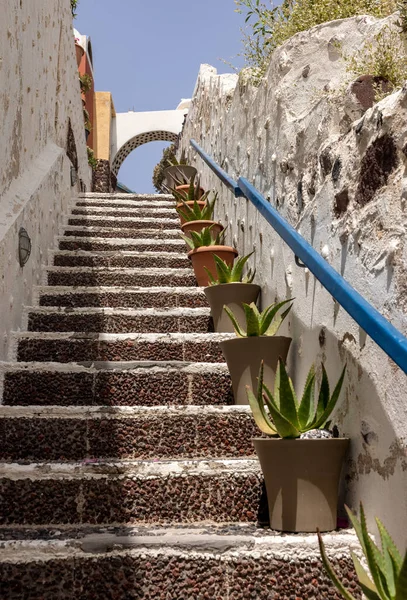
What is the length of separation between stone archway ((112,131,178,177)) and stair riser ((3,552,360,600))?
11.9m

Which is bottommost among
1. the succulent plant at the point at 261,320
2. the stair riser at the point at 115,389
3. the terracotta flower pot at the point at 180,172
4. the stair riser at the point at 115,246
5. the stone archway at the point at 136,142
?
the stair riser at the point at 115,389

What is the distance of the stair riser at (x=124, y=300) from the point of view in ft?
11.5

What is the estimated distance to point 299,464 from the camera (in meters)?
1.87

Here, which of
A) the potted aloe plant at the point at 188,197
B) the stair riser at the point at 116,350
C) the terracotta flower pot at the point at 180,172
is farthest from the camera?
the terracotta flower pot at the point at 180,172

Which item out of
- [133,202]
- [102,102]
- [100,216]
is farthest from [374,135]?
[102,102]

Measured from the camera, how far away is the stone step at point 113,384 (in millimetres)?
2629

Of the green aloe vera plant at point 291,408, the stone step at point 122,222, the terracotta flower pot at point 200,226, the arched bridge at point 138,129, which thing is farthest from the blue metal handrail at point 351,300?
the arched bridge at point 138,129

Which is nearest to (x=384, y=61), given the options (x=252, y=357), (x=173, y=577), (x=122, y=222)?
(x=252, y=357)

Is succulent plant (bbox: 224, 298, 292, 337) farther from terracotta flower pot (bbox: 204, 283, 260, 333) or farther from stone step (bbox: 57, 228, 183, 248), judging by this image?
stone step (bbox: 57, 228, 183, 248)

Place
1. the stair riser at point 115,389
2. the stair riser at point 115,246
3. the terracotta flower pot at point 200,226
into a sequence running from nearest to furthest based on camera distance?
the stair riser at point 115,389, the terracotta flower pot at point 200,226, the stair riser at point 115,246

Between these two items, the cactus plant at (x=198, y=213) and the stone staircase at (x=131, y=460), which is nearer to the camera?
the stone staircase at (x=131, y=460)

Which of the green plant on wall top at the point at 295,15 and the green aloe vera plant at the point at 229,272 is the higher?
the green plant on wall top at the point at 295,15

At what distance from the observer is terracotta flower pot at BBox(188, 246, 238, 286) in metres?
3.73

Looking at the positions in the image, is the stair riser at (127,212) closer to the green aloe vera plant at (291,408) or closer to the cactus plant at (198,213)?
the cactus plant at (198,213)
